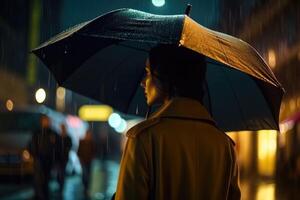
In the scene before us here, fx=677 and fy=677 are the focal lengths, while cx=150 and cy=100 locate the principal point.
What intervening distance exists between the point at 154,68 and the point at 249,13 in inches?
2016

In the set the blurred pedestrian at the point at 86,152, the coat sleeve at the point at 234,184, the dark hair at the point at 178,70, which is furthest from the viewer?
the blurred pedestrian at the point at 86,152

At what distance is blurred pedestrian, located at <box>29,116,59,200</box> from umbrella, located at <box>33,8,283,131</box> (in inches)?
392

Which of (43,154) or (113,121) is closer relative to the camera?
(43,154)

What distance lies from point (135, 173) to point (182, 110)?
40 centimetres

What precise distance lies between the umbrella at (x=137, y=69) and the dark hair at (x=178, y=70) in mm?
234

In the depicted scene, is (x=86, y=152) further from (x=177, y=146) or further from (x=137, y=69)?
(x=177, y=146)

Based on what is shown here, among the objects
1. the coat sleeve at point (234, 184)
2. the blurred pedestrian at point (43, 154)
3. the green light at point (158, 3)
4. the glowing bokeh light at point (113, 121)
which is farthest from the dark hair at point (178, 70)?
the glowing bokeh light at point (113, 121)

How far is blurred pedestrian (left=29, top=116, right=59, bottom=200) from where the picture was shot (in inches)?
572

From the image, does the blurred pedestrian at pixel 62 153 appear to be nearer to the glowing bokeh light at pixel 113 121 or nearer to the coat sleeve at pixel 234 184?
the coat sleeve at pixel 234 184

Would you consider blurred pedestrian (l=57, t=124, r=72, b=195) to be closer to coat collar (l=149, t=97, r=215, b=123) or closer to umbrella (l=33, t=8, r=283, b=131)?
umbrella (l=33, t=8, r=283, b=131)

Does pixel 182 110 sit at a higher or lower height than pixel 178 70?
lower

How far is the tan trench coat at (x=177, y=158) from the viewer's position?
2801 millimetres

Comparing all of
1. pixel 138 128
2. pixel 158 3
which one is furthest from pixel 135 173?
pixel 158 3

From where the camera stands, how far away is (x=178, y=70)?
310 centimetres
